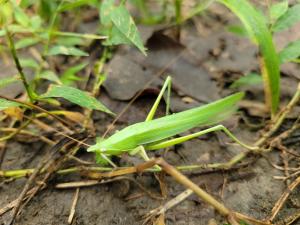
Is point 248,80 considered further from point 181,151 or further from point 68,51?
point 68,51

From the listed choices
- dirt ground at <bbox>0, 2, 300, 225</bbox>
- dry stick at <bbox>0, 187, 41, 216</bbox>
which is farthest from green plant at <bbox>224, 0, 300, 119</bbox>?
dry stick at <bbox>0, 187, 41, 216</bbox>

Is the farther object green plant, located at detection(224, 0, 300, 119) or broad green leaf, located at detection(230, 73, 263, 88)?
broad green leaf, located at detection(230, 73, 263, 88)

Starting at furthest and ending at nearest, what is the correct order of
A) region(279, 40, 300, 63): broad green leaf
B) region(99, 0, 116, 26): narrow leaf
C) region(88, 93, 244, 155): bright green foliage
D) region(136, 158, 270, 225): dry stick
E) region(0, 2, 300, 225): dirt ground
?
region(99, 0, 116, 26): narrow leaf, region(279, 40, 300, 63): broad green leaf, region(0, 2, 300, 225): dirt ground, region(88, 93, 244, 155): bright green foliage, region(136, 158, 270, 225): dry stick

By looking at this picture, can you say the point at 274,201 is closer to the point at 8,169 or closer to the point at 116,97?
the point at 116,97

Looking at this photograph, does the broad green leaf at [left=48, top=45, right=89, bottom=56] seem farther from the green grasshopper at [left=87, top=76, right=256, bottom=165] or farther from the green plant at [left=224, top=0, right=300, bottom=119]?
the green plant at [left=224, top=0, right=300, bottom=119]

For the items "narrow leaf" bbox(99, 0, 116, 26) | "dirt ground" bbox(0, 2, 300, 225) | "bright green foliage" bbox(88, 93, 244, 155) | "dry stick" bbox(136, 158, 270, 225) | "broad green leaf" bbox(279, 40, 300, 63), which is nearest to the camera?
"dry stick" bbox(136, 158, 270, 225)

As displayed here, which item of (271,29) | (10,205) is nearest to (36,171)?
(10,205)
